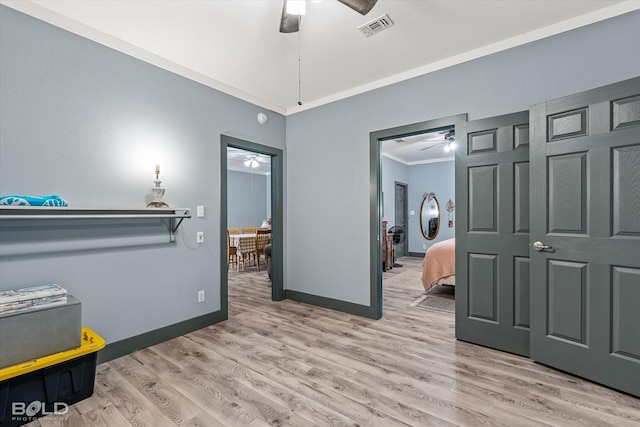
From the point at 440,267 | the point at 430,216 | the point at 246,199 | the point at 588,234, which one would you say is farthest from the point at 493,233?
the point at 246,199

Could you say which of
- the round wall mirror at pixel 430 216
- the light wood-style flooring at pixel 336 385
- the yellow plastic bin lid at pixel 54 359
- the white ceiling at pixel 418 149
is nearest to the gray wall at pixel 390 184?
the white ceiling at pixel 418 149

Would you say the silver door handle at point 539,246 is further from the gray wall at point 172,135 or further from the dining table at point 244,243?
the dining table at point 244,243

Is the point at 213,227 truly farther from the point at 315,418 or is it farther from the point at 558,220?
the point at 558,220

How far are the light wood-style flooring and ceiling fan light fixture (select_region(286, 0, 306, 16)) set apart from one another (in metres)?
2.54

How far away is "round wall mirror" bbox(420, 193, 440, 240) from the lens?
8.14 meters

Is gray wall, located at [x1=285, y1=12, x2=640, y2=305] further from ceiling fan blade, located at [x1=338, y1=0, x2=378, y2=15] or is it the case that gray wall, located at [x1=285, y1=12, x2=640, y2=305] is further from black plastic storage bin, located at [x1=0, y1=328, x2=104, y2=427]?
black plastic storage bin, located at [x1=0, y1=328, x2=104, y2=427]

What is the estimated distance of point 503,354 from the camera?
2.54 meters

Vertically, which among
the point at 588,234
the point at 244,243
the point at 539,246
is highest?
the point at 588,234

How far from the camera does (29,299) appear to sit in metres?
1.83

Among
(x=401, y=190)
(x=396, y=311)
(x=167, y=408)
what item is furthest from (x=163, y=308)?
(x=401, y=190)

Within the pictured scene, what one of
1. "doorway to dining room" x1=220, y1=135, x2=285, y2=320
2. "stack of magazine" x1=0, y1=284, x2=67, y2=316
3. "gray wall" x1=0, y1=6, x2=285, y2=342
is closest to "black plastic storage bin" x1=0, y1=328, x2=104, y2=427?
"stack of magazine" x1=0, y1=284, x2=67, y2=316

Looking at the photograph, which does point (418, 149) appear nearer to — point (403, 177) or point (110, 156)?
point (403, 177)

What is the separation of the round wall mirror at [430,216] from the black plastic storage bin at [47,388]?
25.3 feet

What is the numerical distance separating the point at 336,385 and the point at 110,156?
8.65 ft
